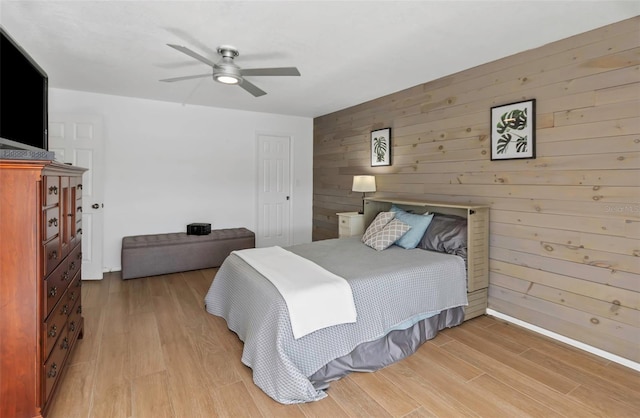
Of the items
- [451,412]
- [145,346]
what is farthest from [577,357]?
[145,346]

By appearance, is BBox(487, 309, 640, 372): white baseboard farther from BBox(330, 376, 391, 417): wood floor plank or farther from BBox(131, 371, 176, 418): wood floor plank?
BBox(131, 371, 176, 418): wood floor plank

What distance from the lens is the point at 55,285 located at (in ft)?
5.98

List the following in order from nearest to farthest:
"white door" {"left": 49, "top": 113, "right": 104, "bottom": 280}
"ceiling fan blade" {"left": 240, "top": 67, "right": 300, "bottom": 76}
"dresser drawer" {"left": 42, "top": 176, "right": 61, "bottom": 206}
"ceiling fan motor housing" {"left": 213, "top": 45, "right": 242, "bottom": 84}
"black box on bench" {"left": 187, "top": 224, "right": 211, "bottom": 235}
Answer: "dresser drawer" {"left": 42, "top": 176, "right": 61, "bottom": 206}, "ceiling fan blade" {"left": 240, "top": 67, "right": 300, "bottom": 76}, "ceiling fan motor housing" {"left": 213, "top": 45, "right": 242, "bottom": 84}, "white door" {"left": 49, "top": 113, "right": 104, "bottom": 280}, "black box on bench" {"left": 187, "top": 224, "right": 211, "bottom": 235}

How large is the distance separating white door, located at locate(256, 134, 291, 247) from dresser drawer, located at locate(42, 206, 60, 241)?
378cm

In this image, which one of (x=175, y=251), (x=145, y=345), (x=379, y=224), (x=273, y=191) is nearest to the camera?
(x=145, y=345)

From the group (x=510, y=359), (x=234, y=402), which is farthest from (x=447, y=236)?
(x=234, y=402)

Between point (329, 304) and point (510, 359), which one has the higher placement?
point (329, 304)

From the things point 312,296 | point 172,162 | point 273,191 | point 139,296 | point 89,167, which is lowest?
point 139,296

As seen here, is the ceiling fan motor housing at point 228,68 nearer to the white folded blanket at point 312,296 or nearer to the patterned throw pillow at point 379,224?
the white folded blanket at point 312,296

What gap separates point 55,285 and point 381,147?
3666mm

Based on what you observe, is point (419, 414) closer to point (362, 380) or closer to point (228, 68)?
point (362, 380)

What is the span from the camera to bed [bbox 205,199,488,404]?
1.99m

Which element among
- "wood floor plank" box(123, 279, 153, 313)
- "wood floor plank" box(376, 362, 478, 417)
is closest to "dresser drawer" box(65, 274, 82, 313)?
"wood floor plank" box(123, 279, 153, 313)

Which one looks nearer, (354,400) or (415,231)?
(354,400)
